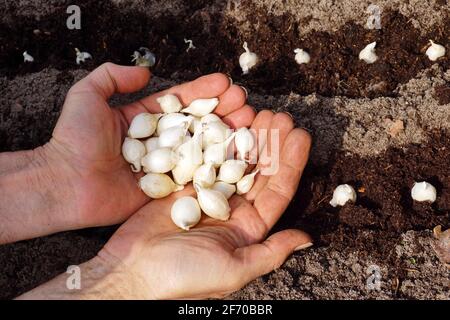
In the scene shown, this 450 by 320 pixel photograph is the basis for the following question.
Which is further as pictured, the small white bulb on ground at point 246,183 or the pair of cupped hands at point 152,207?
Result: the small white bulb on ground at point 246,183

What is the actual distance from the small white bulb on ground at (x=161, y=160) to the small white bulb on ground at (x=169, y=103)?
22cm

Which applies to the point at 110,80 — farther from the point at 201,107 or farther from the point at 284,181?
the point at 284,181

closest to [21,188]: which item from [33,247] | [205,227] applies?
[33,247]

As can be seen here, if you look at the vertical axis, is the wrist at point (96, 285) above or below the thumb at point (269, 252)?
below

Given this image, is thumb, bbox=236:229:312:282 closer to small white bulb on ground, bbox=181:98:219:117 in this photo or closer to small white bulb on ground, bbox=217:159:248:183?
small white bulb on ground, bbox=217:159:248:183

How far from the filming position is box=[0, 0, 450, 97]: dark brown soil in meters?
2.50

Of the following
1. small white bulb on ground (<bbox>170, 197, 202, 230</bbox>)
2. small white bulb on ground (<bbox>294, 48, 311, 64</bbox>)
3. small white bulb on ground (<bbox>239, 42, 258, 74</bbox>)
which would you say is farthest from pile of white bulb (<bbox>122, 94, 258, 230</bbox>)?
small white bulb on ground (<bbox>294, 48, 311, 64</bbox>)

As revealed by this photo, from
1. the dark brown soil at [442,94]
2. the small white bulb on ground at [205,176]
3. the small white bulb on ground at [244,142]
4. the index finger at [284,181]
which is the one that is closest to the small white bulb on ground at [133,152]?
the small white bulb on ground at [205,176]

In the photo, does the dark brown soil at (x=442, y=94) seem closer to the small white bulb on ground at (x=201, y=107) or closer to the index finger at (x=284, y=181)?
the index finger at (x=284, y=181)

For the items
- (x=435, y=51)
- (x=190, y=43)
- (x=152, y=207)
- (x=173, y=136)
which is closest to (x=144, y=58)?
(x=190, y=43)

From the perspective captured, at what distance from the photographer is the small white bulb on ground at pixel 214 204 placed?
1906 mm

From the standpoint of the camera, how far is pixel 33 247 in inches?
84.0

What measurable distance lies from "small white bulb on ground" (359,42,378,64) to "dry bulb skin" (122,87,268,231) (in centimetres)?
73

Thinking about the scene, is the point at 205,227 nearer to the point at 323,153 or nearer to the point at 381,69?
the point at 323,153
